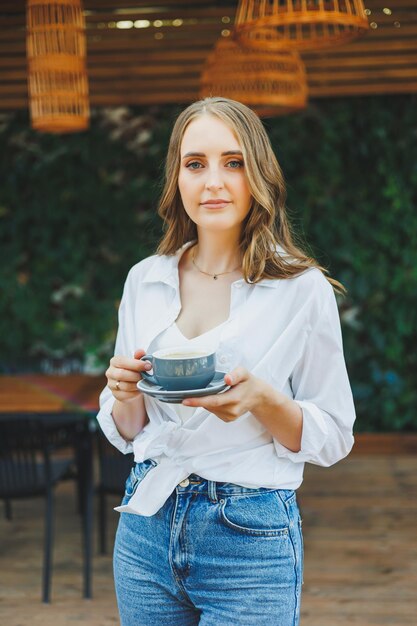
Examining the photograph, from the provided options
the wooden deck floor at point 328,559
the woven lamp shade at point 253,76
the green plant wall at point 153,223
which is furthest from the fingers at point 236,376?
the green plant wall at point 153,223

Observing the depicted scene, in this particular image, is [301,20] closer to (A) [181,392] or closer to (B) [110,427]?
(B) [110,427]

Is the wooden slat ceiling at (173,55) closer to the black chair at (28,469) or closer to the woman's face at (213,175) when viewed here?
the black chair at (28,469)

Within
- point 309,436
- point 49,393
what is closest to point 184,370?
point 309,436

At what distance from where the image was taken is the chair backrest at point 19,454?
3617 mm

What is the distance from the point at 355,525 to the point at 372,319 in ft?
6.48

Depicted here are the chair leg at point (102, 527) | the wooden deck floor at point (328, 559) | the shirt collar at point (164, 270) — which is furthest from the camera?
the chair leg at point (102, 527)

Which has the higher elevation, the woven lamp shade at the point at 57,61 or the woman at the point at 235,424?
the woven lamp shade at the point at 57,61

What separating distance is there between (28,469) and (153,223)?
273 cm

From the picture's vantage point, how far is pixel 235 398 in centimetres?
137

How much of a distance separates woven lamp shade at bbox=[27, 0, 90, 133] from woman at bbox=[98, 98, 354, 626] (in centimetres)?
293

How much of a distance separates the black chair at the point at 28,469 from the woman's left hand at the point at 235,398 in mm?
2329

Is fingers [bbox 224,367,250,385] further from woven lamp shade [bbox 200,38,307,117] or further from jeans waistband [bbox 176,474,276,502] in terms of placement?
woven lamp shade [bbox 200,38,307,117]

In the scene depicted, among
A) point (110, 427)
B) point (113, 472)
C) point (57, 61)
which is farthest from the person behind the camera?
point (57, 61)

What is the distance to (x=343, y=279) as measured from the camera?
627 cm
